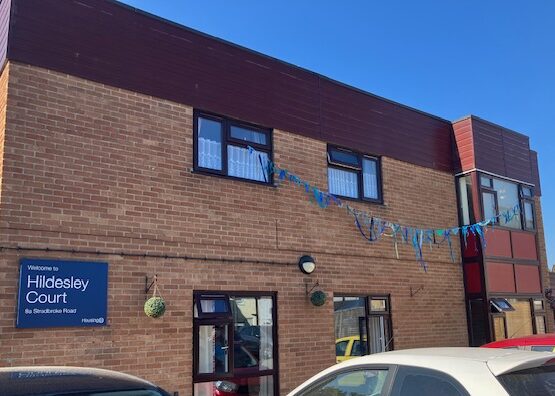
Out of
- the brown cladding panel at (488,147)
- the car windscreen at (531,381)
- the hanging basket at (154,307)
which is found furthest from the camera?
the brown cladding panel at (488,147)

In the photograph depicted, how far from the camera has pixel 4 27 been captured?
24.4 ft

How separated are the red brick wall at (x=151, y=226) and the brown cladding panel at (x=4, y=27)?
0.33 meters

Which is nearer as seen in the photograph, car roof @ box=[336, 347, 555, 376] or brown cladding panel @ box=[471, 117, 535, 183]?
car roof @ box=[336, 347, 555, 376]

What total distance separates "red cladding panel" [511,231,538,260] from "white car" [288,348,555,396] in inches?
383

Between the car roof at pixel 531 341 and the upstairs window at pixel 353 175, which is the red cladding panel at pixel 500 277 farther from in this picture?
the car roof at pixel 531 341

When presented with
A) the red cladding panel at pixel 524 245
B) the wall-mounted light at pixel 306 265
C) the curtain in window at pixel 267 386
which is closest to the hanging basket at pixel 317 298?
the wall-mounted light at pixel 306 265

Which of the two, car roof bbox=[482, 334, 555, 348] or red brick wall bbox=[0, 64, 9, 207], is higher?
red brick wall bbox=[0, 64, 9, 207]

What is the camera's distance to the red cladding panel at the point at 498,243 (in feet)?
40.7

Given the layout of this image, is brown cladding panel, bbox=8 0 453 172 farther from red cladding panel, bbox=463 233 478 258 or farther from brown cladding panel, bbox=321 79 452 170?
red cladding panel, bbox=463 233 478 258

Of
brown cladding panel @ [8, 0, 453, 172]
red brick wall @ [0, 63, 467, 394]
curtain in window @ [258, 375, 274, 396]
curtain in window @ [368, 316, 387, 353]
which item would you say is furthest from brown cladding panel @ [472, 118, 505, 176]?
curtain in window @ [258, 375, 274, 396]

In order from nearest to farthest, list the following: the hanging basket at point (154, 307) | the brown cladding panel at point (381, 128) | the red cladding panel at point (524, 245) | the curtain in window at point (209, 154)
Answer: the hanging basket at point (154, 307) → the curtain in window at point (209, 154) → the brown cladding panel at point (381, 128) → the red cladding panel at point (524, 245)

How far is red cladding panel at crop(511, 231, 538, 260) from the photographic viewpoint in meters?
13.1

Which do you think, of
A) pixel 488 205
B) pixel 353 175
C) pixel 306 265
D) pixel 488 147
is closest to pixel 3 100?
pixel 306 265

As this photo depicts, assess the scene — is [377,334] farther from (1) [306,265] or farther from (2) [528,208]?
(2) [528,208]
